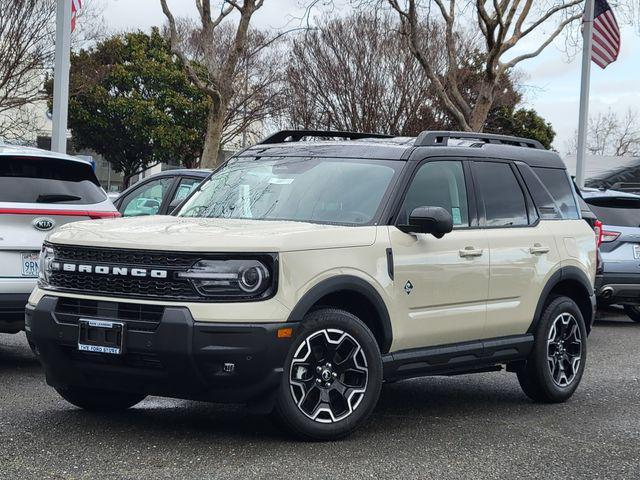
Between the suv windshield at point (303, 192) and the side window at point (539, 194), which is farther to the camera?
the side window at point (539, 194)

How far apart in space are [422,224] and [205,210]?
1569mm

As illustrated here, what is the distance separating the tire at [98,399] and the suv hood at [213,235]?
103cm

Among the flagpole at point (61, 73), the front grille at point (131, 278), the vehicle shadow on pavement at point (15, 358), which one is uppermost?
the flagpole at point (61, 73)

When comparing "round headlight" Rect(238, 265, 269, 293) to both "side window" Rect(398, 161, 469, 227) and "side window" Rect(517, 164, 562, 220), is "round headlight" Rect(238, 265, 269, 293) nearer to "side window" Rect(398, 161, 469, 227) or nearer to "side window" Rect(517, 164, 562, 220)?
"side window" Rect(398, 161, 469, 227)

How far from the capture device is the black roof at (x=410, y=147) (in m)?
7.10

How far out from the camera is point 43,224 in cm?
841

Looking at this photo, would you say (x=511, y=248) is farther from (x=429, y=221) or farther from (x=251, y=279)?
(x=251, y=279)

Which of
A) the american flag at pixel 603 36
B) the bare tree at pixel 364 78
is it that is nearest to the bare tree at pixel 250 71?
the bare tree at pixel 364 78

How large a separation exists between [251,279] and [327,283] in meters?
0.49

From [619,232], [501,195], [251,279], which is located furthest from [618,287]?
[251,279]

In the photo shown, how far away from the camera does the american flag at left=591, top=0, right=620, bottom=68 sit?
23500 millimetres

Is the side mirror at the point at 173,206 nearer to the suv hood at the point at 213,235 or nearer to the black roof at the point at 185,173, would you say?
the black roof at the point at 185,173

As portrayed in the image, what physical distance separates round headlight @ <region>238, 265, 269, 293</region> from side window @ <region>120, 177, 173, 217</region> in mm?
6975

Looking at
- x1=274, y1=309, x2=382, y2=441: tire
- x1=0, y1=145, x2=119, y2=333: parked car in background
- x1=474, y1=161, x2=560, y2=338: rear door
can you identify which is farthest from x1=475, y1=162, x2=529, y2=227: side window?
x1=0, y1=145, x2=119, y2=333: parked car in background
